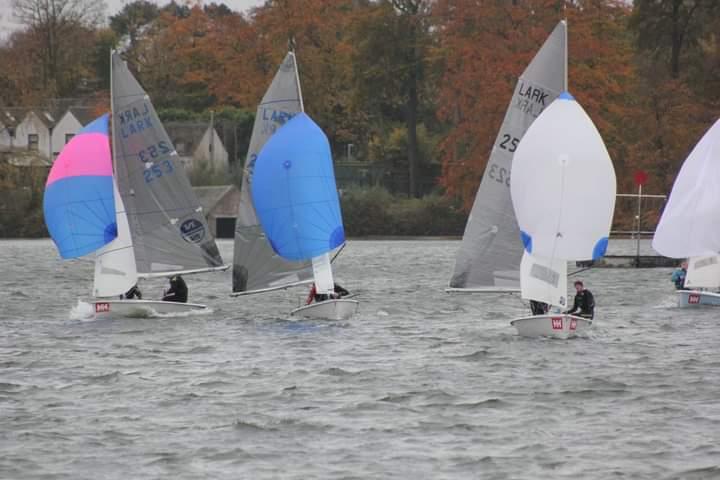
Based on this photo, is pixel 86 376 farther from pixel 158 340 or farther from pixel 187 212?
pixel 187 212

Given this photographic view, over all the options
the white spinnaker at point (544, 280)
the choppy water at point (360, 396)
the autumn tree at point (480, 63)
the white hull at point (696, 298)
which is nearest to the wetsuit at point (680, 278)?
the choppy water at point (360, 396)

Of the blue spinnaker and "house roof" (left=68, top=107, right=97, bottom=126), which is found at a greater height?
"house roof" (left=68, top=107, right=97, bottom=126)

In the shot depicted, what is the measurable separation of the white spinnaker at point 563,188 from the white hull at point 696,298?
9437mm

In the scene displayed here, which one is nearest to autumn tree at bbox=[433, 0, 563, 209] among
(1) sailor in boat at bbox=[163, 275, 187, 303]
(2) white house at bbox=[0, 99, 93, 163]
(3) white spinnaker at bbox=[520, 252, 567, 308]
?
(2) white house at bbox=[0, 99, 93, 163]

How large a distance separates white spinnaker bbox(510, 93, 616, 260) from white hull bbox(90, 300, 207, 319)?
9.53 meters

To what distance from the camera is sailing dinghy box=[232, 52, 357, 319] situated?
3516cm

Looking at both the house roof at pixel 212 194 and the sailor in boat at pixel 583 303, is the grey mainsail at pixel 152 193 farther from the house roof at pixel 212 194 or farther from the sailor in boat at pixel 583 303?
the house roof at pixel 212 194

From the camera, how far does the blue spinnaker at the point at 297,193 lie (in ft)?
110

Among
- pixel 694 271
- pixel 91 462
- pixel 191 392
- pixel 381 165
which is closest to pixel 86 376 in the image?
pixel 191 392

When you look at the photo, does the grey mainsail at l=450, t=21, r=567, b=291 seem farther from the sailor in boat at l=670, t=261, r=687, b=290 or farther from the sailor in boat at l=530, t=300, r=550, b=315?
the sailor in boat at l=670, t=261, r=687, b=290

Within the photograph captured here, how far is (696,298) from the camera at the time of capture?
38.5m

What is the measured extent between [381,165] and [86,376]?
66.4 meters

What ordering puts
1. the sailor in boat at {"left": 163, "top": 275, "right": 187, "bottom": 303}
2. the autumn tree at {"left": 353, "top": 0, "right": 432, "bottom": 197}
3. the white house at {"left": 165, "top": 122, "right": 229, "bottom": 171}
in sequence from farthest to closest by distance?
the white house at {"left": 165, "top": 122, "right": 229, "bottom": 171}, the autumn tree at {"left": 353, "top": 0, "right": 432, "bottom": 197}, the sailor in boat at {"left": 163, "top": 275, "right": 187, "bottom": 303}

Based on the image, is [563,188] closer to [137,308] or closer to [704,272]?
[704,272]
